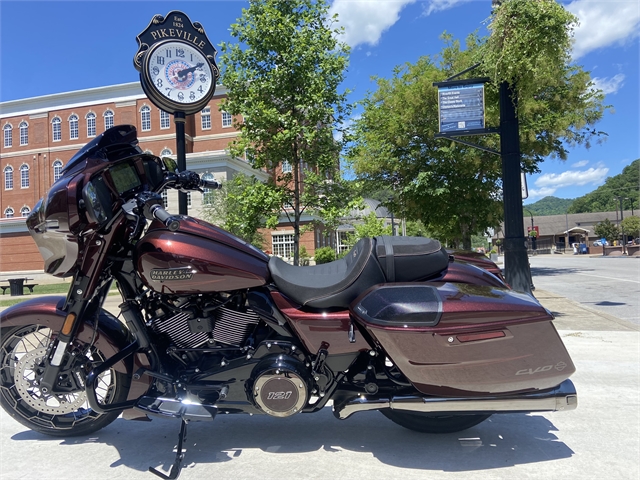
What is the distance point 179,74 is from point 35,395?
156 inches

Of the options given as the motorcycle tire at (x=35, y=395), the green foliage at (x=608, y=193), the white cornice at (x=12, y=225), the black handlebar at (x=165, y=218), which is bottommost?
the motorcycle tire at (x=35, y=395)

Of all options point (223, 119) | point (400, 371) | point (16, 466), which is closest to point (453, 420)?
point (400, 371)

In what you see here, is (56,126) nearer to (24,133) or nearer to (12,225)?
(24,133)

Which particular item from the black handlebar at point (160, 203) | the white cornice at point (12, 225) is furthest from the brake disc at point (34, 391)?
the white cornice at point (12, 225)

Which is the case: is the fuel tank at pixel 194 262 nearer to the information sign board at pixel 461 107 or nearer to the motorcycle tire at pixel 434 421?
the motorcycle tire at pixel 434 421

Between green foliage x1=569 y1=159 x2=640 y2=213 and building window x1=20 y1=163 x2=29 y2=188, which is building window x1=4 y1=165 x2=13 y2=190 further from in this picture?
green foliage x1=569 y1=159 x2=640 y2=213

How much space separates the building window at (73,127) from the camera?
51.1 m

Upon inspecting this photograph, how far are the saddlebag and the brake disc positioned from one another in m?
2.16

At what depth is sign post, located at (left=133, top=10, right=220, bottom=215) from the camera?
17.4 feet

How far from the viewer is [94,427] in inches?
122

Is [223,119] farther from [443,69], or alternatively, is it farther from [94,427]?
[94,427]

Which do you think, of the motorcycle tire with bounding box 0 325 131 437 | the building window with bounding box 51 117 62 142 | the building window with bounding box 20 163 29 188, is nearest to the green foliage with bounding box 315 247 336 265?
the motorcycle tire with bounding box 0 325 131 437

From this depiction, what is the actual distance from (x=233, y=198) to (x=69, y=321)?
7386 millimetres

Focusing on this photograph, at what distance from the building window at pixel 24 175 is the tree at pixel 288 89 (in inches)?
2122
